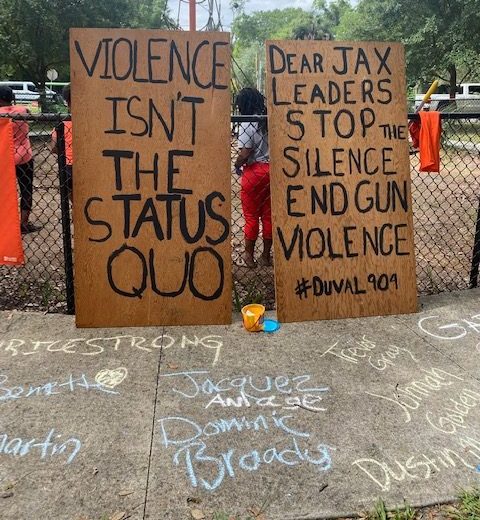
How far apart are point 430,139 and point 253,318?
1748 mm

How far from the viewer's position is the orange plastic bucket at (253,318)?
131 inches

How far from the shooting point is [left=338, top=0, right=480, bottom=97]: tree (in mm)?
24516

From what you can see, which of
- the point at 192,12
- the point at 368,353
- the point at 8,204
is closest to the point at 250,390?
the point at 368,353

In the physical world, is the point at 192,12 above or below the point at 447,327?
above

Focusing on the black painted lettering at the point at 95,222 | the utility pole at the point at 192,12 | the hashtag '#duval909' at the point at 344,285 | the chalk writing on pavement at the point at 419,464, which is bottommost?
the chalk writing on pavement at the point at 419,464

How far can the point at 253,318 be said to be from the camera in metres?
3.32

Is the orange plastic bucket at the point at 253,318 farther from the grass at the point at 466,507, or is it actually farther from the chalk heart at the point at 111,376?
the grass at the point at 466,507

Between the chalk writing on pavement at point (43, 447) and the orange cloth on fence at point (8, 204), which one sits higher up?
the orange cloth on fence at point (8, 204)

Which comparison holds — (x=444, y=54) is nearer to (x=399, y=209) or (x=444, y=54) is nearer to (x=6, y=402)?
(x=399, y=209)

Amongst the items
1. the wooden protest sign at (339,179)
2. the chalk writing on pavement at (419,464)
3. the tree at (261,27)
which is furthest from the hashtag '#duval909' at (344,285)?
the tree at (261,27)

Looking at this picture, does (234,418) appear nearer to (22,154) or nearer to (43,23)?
(22,154)

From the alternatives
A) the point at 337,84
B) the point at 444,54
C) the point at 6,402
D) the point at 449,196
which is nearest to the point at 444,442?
the point at 6,402

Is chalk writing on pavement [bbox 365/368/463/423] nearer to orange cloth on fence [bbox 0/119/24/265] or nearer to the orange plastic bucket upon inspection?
the orange plastic bucket

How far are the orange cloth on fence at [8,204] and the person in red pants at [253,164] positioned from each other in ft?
5.36
